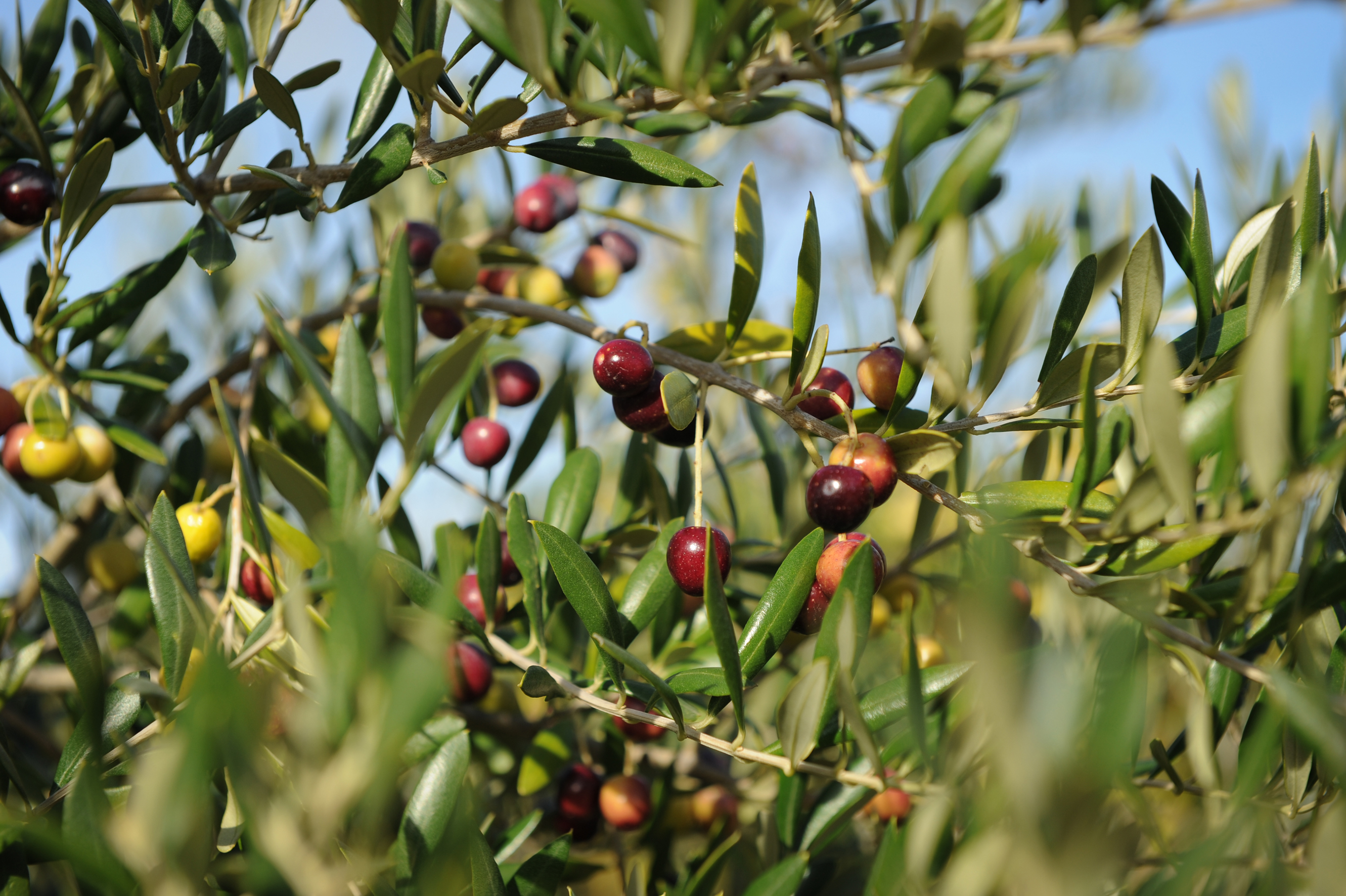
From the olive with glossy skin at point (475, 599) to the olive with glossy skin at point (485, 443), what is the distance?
129 mm

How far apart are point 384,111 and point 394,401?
483 millimetres

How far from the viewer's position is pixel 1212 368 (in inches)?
21.8

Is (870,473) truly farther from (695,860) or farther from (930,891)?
(695,860)

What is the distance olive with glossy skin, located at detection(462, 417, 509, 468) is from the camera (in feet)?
3.06

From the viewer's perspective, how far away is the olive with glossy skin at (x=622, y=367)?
0.64 m

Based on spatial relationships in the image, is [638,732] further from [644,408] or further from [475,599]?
[644,408]

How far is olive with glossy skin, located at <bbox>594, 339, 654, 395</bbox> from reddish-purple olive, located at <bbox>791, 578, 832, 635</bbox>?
20cm

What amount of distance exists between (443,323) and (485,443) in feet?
0.68

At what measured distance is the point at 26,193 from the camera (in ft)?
2.50

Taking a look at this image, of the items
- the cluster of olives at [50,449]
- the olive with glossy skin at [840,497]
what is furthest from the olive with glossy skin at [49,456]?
the olive with glossy skin at [840,497]

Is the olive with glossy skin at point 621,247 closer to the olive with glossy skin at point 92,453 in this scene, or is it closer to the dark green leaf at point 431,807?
the olive with glossy skin at point 92,453

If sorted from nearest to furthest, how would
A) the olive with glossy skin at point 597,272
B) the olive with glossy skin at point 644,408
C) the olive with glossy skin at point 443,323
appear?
the olive with glossy skin at point 644,408, the olive with glossy skin at point 443,323, the olive with glossy skin at point 597,272

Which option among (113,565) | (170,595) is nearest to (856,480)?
(170,595)

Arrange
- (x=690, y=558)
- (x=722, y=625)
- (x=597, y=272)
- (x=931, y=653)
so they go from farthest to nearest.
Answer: (x=597, y=272), (x=931, y=653), (x=690, y=558), (x=722, y=625)
